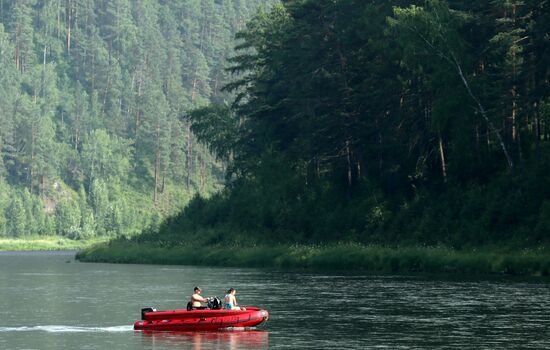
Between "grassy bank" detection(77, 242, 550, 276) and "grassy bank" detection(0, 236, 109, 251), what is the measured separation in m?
79.6

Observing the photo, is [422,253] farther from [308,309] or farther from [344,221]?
[308,309]

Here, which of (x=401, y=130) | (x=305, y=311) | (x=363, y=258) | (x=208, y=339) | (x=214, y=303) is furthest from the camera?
(x=401, y=130)

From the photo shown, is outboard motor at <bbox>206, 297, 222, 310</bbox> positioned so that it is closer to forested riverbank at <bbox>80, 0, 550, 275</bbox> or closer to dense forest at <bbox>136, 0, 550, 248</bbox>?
forested riverbank at <bbox>80, 0, 550, 275</bbox>

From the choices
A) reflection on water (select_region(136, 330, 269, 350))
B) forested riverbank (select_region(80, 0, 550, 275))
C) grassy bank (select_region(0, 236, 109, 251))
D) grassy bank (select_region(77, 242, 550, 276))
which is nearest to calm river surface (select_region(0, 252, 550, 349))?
reflection on water (select_region(136, 330, 269, 350))

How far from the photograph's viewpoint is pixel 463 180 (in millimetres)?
85125

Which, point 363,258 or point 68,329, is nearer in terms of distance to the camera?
point 68,329

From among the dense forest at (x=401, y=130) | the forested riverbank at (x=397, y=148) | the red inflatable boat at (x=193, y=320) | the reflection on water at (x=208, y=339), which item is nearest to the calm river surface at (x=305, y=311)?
the reflection on water at (x=208, y=339)

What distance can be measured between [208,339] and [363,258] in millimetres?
37873

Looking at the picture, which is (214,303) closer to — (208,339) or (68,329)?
(208,339)

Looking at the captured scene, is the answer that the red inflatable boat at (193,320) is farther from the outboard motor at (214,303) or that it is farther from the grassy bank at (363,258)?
the grassy bank at (363,258)

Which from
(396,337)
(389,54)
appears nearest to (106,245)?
(389,54)

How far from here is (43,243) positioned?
623 feet

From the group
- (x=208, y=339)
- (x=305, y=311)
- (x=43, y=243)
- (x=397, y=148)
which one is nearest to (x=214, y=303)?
(x=208, y=339)

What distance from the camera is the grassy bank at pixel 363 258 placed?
68438 mm
